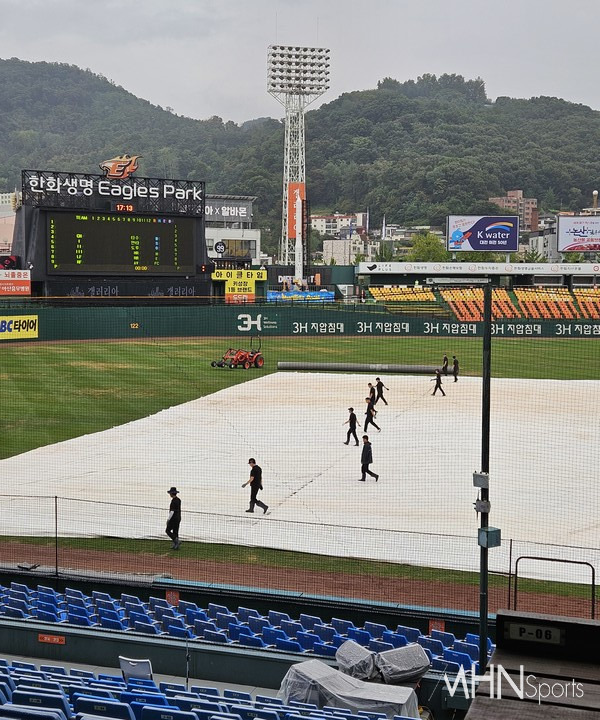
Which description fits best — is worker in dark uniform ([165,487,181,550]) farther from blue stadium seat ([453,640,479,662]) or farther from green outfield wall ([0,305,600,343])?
green outfield wall ([0,305,600,343])

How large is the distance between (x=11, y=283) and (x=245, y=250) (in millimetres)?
77986

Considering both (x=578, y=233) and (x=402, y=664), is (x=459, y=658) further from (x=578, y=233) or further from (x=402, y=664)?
(x=578, y=233)

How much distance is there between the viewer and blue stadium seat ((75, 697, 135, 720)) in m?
7.45

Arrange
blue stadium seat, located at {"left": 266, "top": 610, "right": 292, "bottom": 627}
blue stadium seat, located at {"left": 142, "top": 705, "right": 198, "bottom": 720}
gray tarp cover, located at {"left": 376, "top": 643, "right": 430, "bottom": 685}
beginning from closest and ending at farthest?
blue stadium seat, located at {"left": 142, "top": 705, "right": 198, "bottom": 720}
gray tarp cover, located at {"left": 376, "top": 643, "right": 430, "bottom": 685}
blue stadium seat, located at {"left": 266, "top": 610, "right": 292, "bottom": 627}

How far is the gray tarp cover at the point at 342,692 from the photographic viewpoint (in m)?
8.66

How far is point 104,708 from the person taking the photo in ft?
24.9

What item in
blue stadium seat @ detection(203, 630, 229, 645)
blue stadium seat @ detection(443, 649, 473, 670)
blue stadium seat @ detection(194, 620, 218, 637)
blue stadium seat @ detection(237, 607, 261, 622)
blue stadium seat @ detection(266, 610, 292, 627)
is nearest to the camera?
blue stadium seat @ detection(443, 649, 473, 670)

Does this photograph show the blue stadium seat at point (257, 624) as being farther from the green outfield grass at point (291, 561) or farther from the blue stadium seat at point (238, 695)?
the green outfield grass at point (291, 561)

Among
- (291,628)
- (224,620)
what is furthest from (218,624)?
(291,628)

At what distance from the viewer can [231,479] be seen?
2422 centimetres

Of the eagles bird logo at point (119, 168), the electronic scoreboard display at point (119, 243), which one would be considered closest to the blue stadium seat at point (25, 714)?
the electronic scoreboard display at point (119, 243)

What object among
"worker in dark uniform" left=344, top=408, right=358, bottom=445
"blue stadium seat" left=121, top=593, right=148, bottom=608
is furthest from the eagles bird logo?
"blue stadium seat" left=121, top=593, right=148, bottom=608

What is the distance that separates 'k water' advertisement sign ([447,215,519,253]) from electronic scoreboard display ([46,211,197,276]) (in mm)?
36966

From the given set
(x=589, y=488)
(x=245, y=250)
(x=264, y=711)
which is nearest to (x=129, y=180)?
(x=589, y=488)
